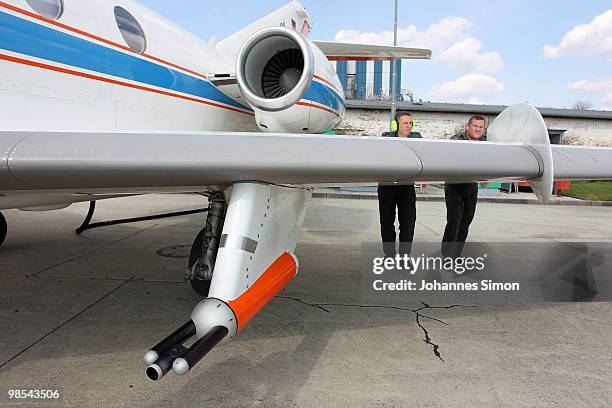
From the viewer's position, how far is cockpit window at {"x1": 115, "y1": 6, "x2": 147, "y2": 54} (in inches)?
126

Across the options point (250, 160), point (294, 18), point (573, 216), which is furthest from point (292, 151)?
point (573, 216)

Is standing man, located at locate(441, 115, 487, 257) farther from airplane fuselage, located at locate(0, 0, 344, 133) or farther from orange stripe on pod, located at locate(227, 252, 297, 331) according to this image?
orange stripe on pod, located at locate(227, 252, 297, 331)

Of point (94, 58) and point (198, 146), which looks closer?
point (198, 146)

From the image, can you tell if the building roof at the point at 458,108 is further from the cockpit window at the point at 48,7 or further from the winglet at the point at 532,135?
the cockpit window at the point at 48,7

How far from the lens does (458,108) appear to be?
18172 millimetres

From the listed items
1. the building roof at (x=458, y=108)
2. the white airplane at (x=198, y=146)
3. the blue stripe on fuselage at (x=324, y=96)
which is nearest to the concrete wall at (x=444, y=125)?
the building roof at (x=458, y=108)

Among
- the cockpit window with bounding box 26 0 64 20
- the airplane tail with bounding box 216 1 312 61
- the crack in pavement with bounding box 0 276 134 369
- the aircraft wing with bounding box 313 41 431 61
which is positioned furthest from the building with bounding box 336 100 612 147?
the cockpit window with bounding box 26 0 64 20

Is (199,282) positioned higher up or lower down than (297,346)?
higher up

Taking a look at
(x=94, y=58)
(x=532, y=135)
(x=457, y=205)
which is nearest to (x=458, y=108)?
(x=457, y=205)

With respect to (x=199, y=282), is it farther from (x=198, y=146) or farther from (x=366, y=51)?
(x=366, y=51)

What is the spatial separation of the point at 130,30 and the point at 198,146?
6.09 ft

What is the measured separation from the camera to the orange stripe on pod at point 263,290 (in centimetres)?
198

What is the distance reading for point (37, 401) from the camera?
208cm

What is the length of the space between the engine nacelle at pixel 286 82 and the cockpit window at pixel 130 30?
726 mm
